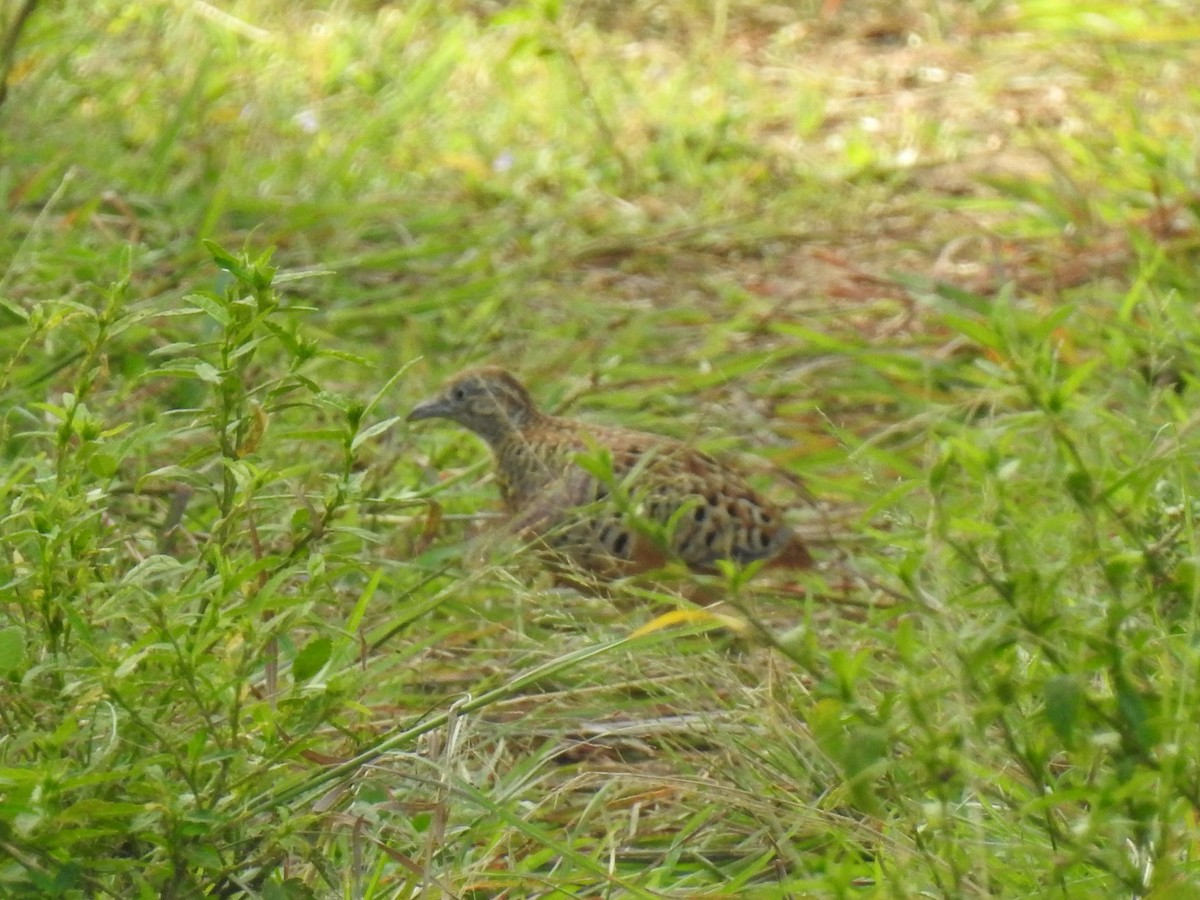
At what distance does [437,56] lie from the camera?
788cm

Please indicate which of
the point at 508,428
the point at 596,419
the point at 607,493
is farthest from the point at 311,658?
the point at 596,419

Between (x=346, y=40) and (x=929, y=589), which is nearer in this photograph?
(x=929, y=589)

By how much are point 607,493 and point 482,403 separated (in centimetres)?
54

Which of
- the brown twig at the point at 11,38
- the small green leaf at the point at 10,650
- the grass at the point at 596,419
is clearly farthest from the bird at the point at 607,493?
the small green leaf at the point at 10,650

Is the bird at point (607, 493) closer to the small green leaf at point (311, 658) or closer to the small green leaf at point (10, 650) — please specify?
the small green leaf at point (311, 658)

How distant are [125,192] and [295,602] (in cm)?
375

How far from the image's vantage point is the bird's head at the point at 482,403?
443 centimetres

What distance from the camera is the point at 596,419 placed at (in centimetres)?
501

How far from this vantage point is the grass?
2277mm

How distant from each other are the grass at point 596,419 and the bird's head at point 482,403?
0.12m

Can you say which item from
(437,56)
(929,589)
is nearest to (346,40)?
(437,56)

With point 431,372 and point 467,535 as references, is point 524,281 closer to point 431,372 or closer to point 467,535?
point 431,372

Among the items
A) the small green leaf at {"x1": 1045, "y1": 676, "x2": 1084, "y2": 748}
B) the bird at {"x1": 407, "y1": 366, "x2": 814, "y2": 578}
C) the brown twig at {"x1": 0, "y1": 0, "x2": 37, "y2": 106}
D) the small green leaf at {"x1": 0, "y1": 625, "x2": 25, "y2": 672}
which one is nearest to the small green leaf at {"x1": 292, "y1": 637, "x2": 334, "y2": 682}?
the small green leaf at {"x1": 0, "y1": 625, "x2": 25, "y2": 672}

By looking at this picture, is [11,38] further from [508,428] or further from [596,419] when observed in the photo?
[596,419]
